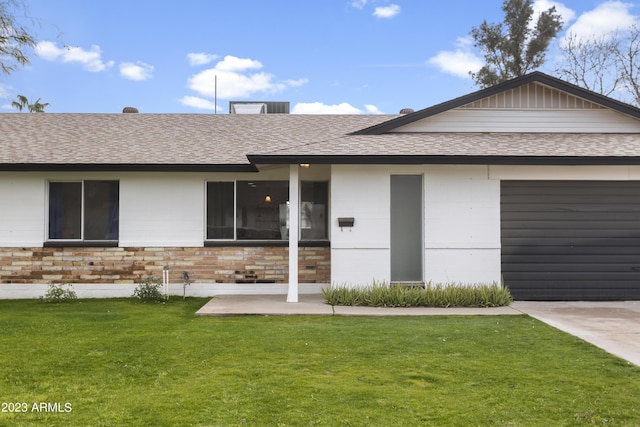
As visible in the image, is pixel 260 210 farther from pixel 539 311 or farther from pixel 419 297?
pixel 539 311

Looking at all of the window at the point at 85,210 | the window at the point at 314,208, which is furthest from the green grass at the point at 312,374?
the window at the point at 314,208

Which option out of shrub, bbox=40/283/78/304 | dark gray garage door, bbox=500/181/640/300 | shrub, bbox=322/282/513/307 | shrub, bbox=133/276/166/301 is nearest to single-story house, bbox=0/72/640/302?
dark gray garage door, bbox=500/181/640/300

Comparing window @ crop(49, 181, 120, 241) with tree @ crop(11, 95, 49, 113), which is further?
tree @ crop(11, 95, 49, 113)

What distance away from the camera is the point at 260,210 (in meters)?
11.9

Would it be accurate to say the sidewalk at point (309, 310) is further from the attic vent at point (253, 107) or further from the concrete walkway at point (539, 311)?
the attic vent at point (253, 107)

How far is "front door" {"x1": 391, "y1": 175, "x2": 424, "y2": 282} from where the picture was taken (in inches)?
420

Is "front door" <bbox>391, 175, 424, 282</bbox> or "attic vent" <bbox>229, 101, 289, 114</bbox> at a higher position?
"attic vent" <bbox>229, 101, 289, 114</bbox>

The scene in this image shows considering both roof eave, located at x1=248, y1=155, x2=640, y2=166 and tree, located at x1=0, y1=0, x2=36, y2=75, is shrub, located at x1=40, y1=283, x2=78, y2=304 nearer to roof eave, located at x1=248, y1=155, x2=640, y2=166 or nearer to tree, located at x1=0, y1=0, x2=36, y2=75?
tree, located at x1=0, y1=0, x2=36, y2=75

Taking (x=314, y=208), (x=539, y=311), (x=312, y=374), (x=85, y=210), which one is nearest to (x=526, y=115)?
(x=539, y=311)

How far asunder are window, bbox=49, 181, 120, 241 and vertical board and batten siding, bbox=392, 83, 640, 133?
6955mm

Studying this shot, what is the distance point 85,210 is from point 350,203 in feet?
19.2

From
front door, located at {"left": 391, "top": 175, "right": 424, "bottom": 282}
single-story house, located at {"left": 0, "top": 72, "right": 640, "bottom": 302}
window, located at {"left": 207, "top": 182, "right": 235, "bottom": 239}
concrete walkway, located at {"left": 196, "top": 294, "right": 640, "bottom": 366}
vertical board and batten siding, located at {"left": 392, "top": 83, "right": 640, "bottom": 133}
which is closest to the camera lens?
concrete walkway, located at {"left": 196, "top": 294, "right": 640, "bottom": 366}

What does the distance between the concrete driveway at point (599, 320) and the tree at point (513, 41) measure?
77.3 feet

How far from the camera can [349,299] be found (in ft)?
32.8
